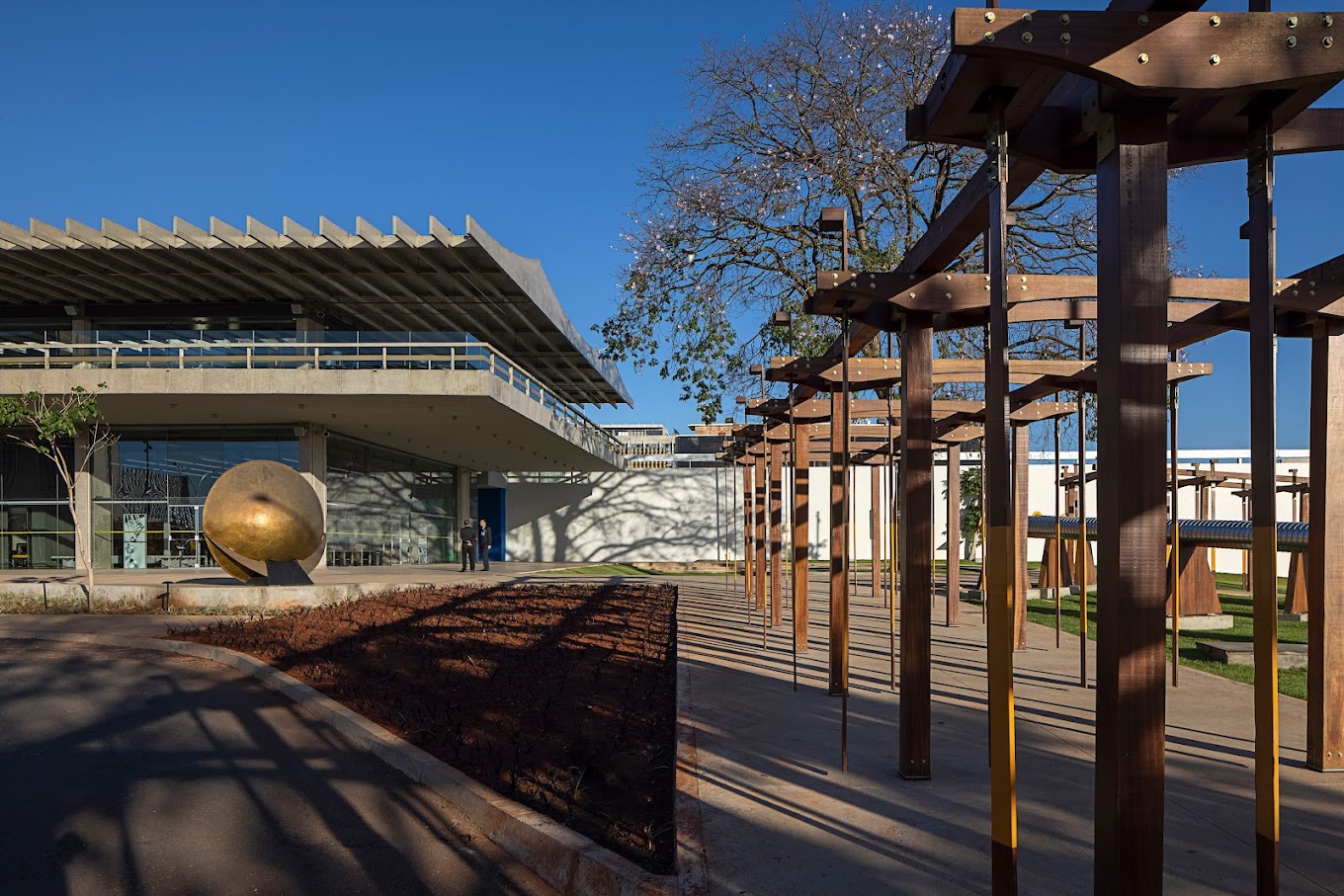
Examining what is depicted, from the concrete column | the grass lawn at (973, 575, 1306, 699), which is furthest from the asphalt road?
the concrete column

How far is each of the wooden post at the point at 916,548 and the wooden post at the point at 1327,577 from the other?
90.4 inches

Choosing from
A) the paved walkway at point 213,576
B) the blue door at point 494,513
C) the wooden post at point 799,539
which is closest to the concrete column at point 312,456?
the paved walkway at point 213,576

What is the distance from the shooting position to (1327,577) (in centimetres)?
601

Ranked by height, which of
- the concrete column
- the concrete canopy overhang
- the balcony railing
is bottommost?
the concrete column

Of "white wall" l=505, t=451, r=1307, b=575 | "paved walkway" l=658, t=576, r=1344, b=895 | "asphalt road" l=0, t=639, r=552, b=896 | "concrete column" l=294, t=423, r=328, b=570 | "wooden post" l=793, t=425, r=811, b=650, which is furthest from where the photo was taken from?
"white wall" l=505, t=451, r=1307, b=575

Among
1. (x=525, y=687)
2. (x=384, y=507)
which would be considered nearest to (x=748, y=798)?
(x=525, y=687)

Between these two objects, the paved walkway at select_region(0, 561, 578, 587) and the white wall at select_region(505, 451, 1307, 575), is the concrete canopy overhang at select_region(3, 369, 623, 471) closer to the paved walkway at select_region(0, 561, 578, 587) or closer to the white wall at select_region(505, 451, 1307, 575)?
the paved walkway at select_region(0, 561, 578, 587)

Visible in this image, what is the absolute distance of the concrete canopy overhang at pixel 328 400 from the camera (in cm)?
2433

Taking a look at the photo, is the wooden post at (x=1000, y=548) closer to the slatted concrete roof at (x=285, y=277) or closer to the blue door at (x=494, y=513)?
the slatted concrete roof at (x=285, y=277)

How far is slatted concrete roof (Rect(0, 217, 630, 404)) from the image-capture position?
25.0 metres

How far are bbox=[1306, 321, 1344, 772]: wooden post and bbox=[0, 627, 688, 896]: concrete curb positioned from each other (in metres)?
3.83

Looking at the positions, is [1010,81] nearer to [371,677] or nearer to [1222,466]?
[371,677]

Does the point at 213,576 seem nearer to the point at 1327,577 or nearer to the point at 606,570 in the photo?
the point at 606,570

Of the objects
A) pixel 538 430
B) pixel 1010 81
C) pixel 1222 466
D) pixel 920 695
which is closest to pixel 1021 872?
pixel 920 695
